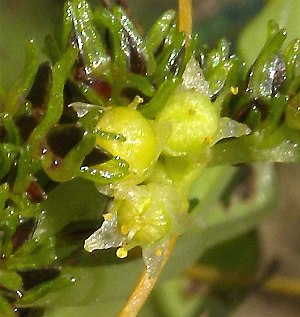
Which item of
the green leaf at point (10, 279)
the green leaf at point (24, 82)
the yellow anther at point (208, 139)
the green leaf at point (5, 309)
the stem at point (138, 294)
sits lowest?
the stem at point (138, 294)

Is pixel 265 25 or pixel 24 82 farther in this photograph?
pixel 265 25

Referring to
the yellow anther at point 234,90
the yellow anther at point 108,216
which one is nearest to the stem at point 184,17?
the yellow anther at point 234,90

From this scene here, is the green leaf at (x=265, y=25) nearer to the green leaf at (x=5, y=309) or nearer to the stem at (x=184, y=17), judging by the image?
the stem at (x=184, y=17)

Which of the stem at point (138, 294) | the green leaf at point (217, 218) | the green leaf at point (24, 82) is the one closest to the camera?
the green leaf at point (24, 82)

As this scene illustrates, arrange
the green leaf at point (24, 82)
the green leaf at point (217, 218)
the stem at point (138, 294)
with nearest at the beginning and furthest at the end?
the green leaf at point (24, 82)
the stem at point (138, 294)
the green leaf at point (217, 218)

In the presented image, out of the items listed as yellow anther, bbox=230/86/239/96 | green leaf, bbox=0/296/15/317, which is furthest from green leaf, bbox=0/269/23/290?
yellow anther, bbox=230/86/239/96

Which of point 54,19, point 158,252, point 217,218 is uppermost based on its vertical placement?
point 54,19

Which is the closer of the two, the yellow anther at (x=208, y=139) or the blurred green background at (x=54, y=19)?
the yellow anther at (x=208, y=139)

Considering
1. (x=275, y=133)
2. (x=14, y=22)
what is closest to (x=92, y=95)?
(x=275, y=133)

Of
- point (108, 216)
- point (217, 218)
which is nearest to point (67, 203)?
point (108, 216)

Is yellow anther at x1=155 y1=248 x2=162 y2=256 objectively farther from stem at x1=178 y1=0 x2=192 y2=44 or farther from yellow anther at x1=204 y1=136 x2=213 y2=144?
stem at x1=178 y1=0 x2=192 y2=44

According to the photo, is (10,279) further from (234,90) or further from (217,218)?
(217,218)

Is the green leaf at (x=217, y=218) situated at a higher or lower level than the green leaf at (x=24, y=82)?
lower
